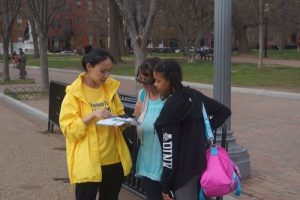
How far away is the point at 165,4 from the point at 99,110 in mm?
36404

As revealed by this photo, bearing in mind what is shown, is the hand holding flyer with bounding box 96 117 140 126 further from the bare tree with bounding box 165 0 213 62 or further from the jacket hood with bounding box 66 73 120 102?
the bare tree with bounding box 165 0 213 62

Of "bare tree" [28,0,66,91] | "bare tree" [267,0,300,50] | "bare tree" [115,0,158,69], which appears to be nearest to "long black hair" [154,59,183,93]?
"bare tree" [115,0,158,69]

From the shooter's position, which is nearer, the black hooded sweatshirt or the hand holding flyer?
the black hooded sweatshirt

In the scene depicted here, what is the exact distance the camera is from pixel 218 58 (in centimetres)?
625

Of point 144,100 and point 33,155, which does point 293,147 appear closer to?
point 33,155

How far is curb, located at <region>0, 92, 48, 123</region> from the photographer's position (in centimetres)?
1302

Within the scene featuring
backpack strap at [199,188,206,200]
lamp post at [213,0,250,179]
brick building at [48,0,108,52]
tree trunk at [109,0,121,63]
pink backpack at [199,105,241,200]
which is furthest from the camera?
brick building at [48,0,108,52]

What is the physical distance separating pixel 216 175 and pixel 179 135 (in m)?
0.34

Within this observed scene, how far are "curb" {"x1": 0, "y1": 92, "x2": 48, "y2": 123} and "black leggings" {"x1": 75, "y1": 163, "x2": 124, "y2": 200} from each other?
8.50 m

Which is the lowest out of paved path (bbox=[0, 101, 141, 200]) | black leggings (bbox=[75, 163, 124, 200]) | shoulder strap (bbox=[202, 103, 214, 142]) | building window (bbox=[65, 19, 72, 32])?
paved path (bbox=[0, 101, 141, 200])

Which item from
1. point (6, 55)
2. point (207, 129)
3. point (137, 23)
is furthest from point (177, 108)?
point (6, 55)

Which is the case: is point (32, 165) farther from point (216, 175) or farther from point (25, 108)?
point (25, 108)

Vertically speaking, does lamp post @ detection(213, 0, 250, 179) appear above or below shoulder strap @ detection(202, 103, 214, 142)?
above

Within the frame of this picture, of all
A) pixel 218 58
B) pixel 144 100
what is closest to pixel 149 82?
pixel 144 100
